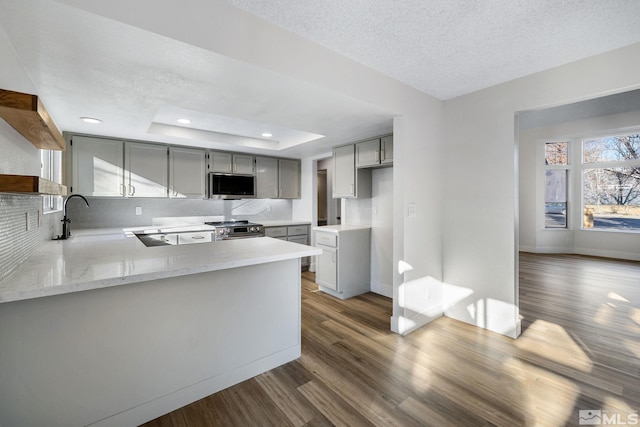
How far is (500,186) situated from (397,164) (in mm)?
998

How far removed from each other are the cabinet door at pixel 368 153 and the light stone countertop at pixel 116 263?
70.0 inches

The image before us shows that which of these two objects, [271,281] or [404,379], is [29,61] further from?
[404,379]

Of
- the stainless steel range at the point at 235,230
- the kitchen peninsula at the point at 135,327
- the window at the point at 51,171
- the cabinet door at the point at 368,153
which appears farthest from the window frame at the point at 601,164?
the window at the point at 51,171

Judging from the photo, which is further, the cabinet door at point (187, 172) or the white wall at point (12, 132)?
the cabinet door at point (187, 172)

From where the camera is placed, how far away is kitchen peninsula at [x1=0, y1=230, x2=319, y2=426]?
1316 millimetres

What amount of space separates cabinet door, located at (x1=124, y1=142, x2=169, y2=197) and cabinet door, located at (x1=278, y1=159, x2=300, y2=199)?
1.90m

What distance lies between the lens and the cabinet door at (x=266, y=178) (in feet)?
Answer: 16.1

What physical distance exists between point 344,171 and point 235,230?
76.5 inches

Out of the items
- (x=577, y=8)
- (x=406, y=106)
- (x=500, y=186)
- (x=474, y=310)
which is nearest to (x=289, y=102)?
(x=406, y=106)

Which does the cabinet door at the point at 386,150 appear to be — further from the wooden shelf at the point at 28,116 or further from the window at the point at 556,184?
the window at the point at 556,184

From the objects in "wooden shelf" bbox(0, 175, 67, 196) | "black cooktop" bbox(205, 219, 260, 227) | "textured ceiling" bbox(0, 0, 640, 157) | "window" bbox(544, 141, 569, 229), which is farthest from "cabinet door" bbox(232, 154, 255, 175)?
"window" bbox(544, 141, 569, 229)

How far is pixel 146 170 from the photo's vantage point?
387cm

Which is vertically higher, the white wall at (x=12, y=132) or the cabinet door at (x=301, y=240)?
the white wall at (x=12, y=132)

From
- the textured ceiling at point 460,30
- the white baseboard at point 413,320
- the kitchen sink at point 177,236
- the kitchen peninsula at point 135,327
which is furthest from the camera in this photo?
the kitchen sink at point 177,236
